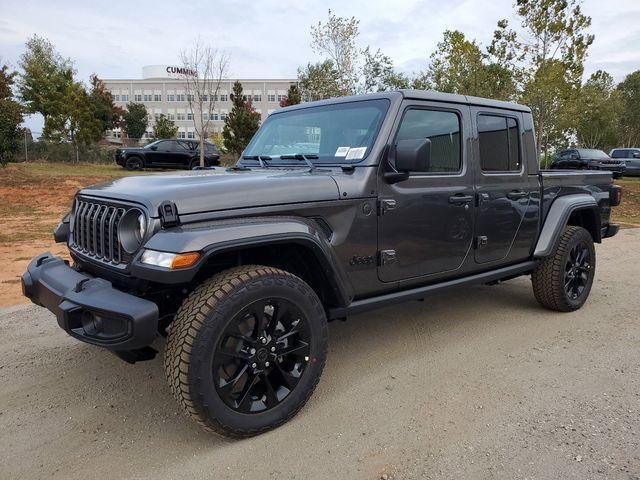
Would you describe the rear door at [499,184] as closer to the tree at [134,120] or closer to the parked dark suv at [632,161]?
the parked dark suv at [632,161]

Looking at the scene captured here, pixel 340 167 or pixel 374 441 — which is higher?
pixel 340 167

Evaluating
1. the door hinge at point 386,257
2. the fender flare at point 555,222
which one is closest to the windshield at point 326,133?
the door hinge at point 386,257

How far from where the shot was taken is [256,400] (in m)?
2.66

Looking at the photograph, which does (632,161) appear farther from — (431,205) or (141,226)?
(141,226)

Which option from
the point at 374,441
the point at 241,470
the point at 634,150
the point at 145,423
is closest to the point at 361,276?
the point at 374,441

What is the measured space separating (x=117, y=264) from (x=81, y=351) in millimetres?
1578

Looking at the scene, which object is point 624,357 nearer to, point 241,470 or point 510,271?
point 510,271

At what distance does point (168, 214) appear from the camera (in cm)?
237

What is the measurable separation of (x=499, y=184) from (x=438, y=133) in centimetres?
75

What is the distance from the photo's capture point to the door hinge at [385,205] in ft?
10.2

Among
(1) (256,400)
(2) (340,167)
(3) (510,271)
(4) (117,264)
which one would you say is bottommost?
(1) (256,400)

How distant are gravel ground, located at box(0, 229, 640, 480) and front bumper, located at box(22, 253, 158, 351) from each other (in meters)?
0.64

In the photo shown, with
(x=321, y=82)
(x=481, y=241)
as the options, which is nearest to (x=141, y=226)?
(x=481, y=241)

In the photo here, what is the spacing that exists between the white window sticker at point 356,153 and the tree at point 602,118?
2926 cm
